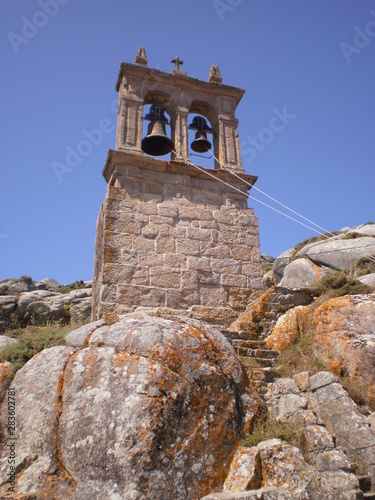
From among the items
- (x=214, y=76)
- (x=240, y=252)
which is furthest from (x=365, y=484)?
(x=214, y=76)

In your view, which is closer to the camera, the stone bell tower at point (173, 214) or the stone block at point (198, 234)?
the stone bell tower at point (173, 214)

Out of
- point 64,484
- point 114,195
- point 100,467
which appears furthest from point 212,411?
point 114,195

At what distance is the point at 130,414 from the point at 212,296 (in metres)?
3.79

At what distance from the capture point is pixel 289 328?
20.5ft

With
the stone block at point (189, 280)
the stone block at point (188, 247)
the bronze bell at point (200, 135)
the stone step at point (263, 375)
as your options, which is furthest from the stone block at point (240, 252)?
the stone step at point (263, 375)

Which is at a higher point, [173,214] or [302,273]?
[173,214]

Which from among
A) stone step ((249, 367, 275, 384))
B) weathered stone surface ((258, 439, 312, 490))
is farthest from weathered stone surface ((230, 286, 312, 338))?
weathered stone surface ((258, 439, 312, 490))

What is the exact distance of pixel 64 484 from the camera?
3.49 meters

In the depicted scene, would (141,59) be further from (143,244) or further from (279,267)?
(279,267)

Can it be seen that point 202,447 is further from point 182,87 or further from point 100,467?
point 182,87

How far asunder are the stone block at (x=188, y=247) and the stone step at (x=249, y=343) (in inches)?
82.7

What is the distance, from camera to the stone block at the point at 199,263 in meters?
7.45

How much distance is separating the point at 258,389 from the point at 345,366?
1.12 meters

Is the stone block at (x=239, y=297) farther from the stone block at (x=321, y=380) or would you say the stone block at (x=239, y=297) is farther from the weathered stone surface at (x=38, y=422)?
the weathered stone surface at (x=38, y=422)
